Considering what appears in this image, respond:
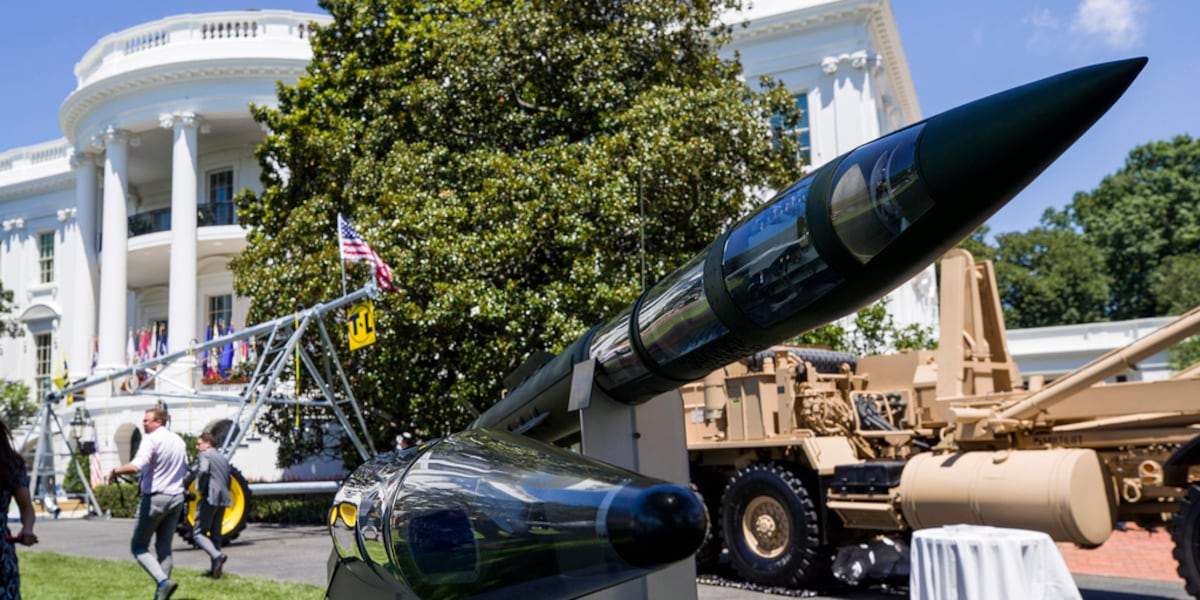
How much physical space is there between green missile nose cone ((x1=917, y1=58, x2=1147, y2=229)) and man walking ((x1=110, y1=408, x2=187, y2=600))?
281 inches

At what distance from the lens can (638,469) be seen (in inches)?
161

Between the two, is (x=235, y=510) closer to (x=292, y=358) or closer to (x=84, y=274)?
(x=292, y=358)

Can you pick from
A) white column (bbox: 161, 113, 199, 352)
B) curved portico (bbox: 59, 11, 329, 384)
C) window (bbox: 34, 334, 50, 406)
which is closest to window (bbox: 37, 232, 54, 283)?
window (bbox: 34, 334, 50, 406)

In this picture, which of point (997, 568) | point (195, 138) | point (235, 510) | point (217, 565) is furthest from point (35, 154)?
point (997, 568)

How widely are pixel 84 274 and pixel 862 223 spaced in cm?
3128

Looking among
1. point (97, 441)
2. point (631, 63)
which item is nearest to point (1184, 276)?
point (631, 63)

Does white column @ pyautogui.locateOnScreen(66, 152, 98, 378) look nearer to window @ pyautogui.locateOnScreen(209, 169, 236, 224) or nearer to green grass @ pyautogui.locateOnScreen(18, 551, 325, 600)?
window @ pyautogui.locateOnScreen(209, 169, 236, 224)

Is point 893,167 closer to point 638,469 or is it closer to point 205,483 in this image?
point 638,469

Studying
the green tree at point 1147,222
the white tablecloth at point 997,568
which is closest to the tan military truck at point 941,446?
the white tablecloth at point 997,568

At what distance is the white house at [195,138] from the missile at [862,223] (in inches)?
803

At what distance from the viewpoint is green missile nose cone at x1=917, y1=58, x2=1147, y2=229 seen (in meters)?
2.21

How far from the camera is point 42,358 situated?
3425 centimetres

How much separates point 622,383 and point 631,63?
11.7 meters

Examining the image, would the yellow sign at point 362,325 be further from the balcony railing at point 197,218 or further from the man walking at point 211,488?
the balcony railing at point 197,218
